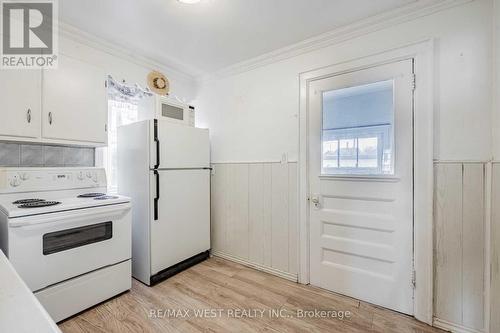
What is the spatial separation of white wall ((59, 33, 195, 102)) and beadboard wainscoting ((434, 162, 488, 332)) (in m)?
2.80

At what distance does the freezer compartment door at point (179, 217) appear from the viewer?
2.25 meters

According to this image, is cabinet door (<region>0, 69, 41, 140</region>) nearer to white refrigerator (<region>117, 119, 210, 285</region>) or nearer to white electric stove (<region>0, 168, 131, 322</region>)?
white electric stove (<region>0, 168, 131, 322</region>)

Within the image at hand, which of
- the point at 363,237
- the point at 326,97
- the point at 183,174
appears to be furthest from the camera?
the point at 183,174

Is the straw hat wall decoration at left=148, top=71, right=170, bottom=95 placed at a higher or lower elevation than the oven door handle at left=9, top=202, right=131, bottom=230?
higher

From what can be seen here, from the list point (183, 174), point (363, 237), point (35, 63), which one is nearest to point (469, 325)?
point (363, 237)

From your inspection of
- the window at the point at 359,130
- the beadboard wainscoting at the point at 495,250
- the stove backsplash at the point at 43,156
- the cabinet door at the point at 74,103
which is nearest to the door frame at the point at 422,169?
the window at the point at 359,130

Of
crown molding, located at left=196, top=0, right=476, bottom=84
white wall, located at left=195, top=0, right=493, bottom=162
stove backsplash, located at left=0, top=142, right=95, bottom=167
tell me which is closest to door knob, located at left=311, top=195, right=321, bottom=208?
white wall, located at left=195, top=0, right=493, bottom=162

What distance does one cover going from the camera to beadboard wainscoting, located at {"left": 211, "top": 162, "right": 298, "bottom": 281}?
237 cm

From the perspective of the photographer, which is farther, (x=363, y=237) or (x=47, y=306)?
(x=363, y=237)

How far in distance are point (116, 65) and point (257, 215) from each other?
2141 mm

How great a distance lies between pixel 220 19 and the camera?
1902 mm

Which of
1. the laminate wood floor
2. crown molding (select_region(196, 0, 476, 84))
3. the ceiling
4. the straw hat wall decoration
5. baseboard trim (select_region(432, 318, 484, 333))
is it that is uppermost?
the ceiling

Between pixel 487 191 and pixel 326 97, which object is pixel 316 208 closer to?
pixel 326 97

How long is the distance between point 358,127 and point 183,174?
69.3 inches
